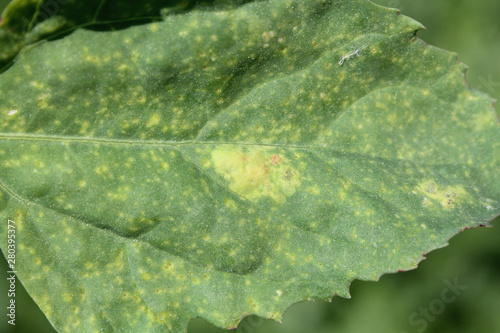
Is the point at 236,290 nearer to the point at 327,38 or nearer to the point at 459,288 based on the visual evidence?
the point at 327,38

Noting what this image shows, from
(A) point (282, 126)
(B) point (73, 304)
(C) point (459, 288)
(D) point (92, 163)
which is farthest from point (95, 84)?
(C) point (459, 288)

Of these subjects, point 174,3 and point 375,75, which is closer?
point 174,3

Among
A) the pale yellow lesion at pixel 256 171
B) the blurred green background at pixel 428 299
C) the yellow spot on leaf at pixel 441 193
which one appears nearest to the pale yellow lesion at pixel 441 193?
the yellow spot on leaf at pixel 441 193

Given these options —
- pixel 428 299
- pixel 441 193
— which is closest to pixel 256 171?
pixel 441 193

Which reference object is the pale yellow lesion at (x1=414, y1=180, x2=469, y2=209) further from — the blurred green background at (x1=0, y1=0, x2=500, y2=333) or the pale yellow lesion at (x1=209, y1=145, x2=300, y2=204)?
the blurred green background at (x1=0, y1=0, x2=500, y2=333)

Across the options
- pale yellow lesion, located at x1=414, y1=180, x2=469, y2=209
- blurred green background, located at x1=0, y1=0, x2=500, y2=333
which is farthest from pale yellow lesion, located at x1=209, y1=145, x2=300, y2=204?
blurred green background, located at x1=0, y1=0, x2=500, y2=333
